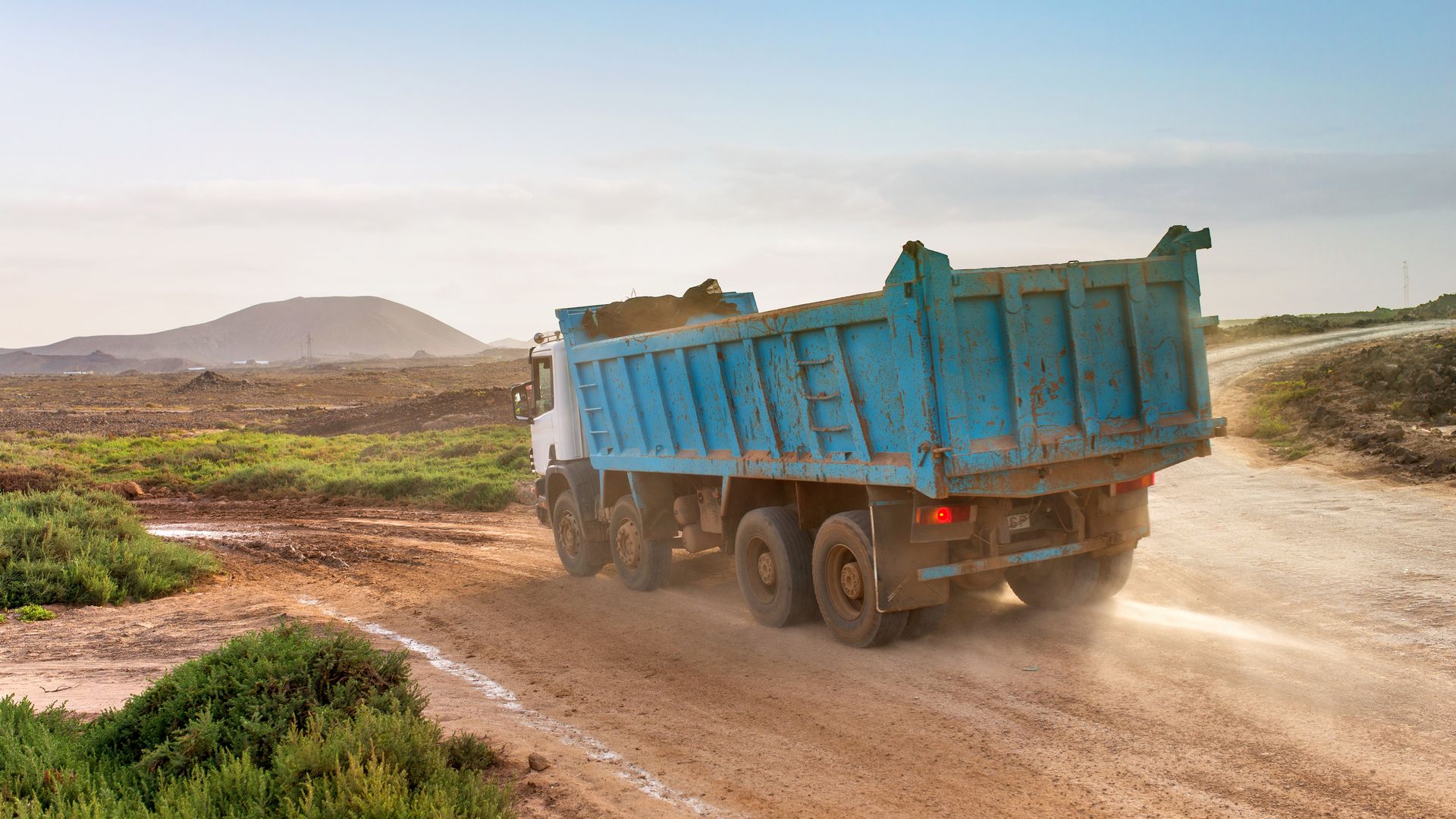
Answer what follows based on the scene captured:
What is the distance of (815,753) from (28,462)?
32.3 meters

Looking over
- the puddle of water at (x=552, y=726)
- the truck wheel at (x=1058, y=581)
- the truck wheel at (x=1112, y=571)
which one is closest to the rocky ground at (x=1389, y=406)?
the truck wheel at (x=1112, y=571)

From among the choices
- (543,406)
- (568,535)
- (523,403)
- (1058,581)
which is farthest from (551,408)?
(1058,581)

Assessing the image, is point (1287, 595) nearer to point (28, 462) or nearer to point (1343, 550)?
point (1343, 550)

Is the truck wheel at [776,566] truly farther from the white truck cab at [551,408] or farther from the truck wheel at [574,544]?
the white truck cab at [551,408]

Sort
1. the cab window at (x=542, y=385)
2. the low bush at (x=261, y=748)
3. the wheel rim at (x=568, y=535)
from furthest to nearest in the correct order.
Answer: the cab window at (x=542, y=385) < the wheel rim at (x=568, y=535) < the low bush at (x=261, y=748)

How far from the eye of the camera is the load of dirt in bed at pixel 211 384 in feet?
282

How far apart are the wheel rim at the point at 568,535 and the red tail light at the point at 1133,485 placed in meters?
6.56

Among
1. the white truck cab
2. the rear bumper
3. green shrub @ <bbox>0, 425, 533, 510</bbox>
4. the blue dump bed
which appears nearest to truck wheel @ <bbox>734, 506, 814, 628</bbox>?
the blue dump bed

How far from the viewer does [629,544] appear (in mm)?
11422

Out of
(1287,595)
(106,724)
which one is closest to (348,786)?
(106,724)

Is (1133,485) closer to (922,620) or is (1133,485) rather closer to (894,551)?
(922,620)

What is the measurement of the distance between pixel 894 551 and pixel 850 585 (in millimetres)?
746

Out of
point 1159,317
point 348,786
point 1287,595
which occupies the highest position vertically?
point 1159,317

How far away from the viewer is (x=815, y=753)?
606 centimetres
